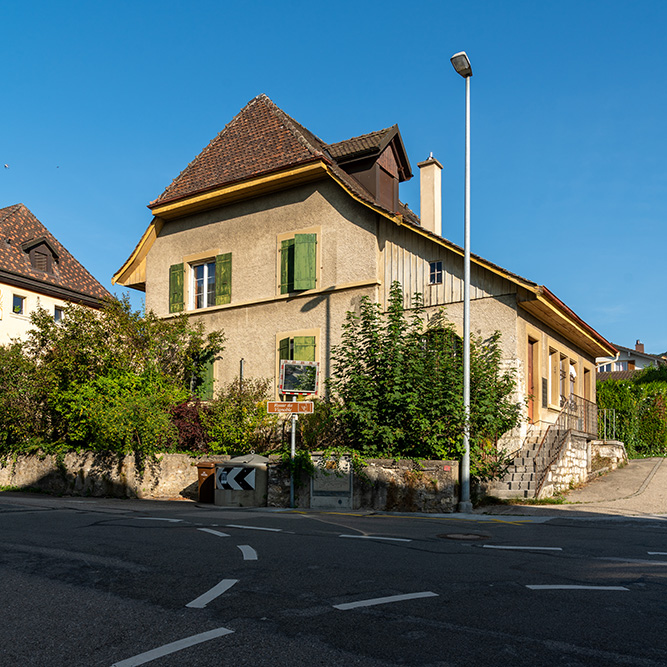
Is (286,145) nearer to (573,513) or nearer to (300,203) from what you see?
(300,203)

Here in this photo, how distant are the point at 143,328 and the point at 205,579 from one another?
50.7ft

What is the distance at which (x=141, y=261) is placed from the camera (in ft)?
84.2

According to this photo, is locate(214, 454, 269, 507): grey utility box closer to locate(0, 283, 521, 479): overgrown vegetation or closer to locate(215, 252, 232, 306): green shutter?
locate(0, 283, 521, 479): overgrown vegetation

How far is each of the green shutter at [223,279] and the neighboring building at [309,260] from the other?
38 millimetres

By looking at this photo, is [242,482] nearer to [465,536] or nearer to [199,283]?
[465,536]

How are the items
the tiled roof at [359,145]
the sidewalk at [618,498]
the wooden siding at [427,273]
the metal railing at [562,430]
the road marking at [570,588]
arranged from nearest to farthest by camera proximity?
the road marking at [570,588], the sidewalk at [618,498], the metal railing at [562,430], the wooden siding at [427,273], the tiled roof at [359,145]

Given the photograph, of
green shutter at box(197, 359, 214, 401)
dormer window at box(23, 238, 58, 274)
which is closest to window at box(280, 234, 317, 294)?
green shutter at box(197, 359, 214, 401)

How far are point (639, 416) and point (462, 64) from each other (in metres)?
18.9

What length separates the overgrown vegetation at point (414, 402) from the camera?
14.9m

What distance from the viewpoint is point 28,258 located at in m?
37.6

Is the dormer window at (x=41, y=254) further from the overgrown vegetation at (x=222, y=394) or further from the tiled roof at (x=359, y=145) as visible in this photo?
the tiled roof at (x=359, y=145)

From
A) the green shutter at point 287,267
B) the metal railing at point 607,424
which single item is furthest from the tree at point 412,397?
the metal railing at point 607,424

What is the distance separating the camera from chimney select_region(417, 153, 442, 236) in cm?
2275

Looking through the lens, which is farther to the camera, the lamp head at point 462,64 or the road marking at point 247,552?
the lamp head at point 462,64
